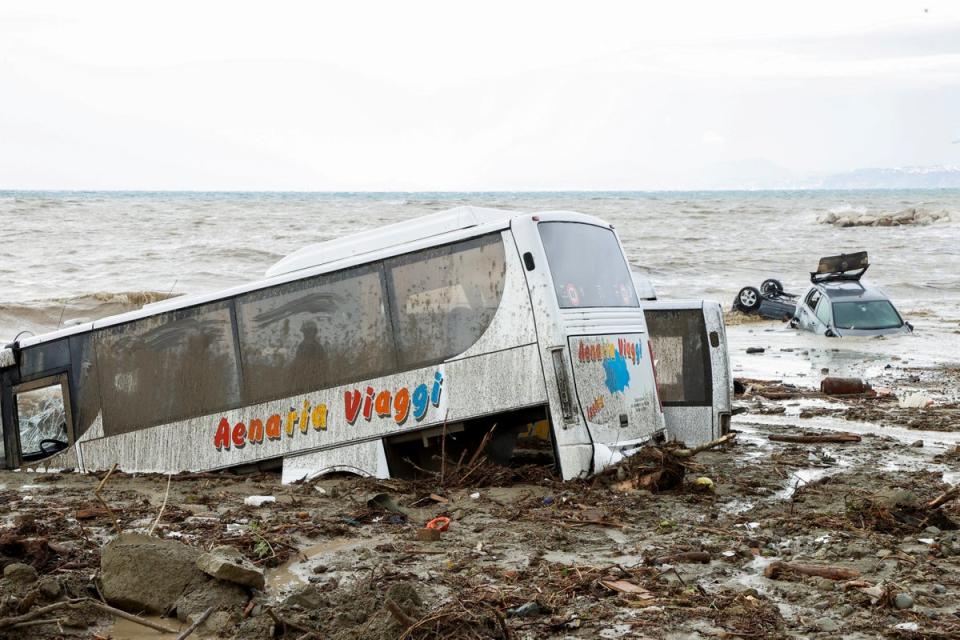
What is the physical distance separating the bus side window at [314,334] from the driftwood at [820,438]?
4710 millimetres

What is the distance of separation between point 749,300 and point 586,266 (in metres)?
20.1

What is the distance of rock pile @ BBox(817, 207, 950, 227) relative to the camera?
65000mm

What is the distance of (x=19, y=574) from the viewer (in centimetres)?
555

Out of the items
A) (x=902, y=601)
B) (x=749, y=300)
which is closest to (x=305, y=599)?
(x=902, y=601)

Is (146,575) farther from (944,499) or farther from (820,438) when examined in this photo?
(820,438)

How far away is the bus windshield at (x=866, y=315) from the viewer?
2252 cm

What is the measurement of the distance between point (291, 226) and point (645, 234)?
18271 mm

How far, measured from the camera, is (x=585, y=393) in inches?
344

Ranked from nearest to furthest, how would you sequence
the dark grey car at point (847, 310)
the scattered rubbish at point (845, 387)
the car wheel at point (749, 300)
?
1. the scattered rubbish at point (845, 387)
2. the dark grey car at point (847, 310)
3. the car wheel at point (749, 300)

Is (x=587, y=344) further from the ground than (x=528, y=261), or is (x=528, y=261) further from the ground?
(x=528, y=261)

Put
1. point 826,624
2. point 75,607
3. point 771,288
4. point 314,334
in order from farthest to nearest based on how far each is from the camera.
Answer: point 771,288 → point 314,334 → point 75,607 → point 826,624

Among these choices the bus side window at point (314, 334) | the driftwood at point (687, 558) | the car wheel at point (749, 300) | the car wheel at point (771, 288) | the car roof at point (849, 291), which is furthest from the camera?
the car wheel at point (771, 288)

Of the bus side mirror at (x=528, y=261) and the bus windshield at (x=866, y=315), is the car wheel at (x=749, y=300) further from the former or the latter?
the bus side mirror at (x=528, y=261)

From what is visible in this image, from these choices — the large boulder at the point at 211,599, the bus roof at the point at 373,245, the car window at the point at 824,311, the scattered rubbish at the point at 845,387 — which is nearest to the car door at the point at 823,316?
the car window at the point at 824,311
